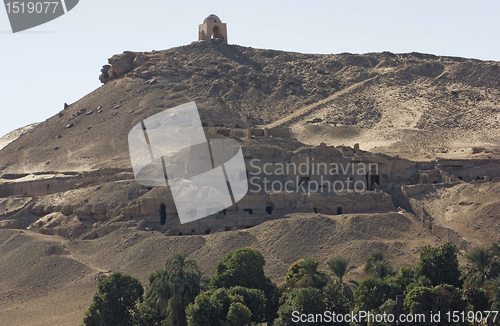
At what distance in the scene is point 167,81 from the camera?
75188 mm

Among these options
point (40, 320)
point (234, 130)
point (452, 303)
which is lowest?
point (40, 320)

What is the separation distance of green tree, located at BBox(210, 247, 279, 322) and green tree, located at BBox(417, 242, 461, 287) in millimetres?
6913

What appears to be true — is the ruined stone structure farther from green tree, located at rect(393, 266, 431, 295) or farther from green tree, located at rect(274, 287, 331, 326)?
green tree, located at rect(274, 287, 331, 326)

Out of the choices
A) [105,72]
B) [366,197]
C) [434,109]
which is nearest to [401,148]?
[434,109]

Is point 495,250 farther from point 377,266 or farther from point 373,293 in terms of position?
point 373,293

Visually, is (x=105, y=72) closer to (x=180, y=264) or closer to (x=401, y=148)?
(x=401, y=148)

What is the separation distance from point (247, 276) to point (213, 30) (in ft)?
172

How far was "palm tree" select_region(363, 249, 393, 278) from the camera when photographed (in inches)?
1364

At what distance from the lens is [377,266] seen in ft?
114

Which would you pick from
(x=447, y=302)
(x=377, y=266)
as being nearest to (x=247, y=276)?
(x=377, y=266)

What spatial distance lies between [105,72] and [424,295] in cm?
5768

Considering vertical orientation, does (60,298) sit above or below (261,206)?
below
